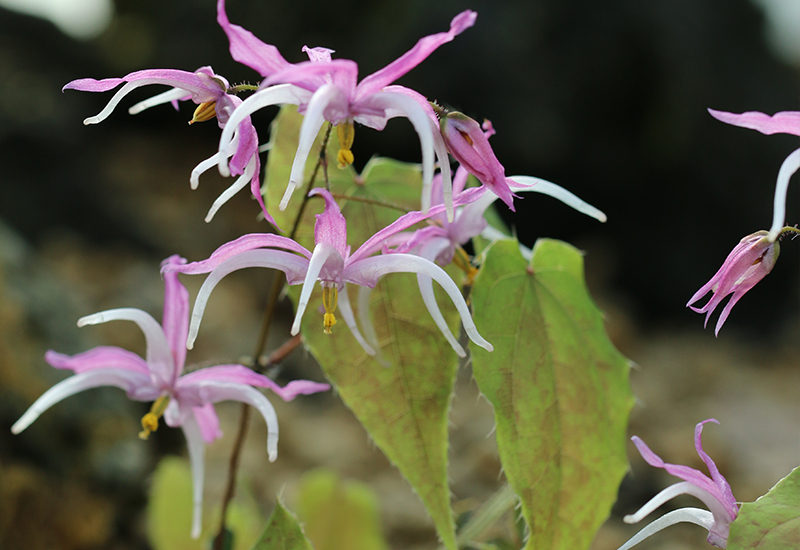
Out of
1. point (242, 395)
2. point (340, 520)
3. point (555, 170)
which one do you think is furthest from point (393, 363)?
point (555, 170)

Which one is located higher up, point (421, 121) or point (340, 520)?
point (421, 121)

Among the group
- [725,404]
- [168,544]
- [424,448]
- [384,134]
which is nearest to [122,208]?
[384,134]

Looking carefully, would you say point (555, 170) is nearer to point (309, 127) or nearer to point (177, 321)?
point (177, 321)

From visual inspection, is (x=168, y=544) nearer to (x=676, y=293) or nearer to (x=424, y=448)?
(x=424, y=448)

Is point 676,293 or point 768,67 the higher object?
point 768,67

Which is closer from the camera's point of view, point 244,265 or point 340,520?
point 244,265

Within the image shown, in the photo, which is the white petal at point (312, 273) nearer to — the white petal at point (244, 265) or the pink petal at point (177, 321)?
the white petal at point (244, 265)
